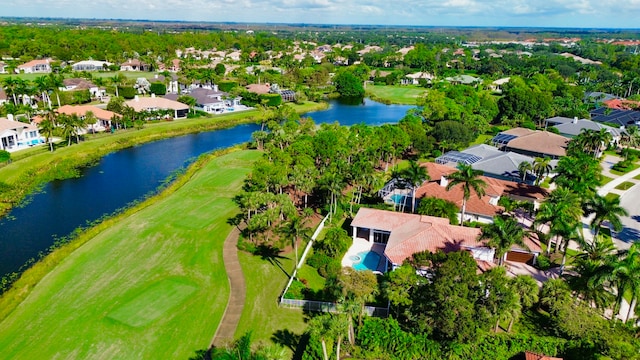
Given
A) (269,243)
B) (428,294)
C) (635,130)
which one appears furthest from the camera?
(635,130)

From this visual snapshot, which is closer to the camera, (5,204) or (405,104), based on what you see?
(5,204)

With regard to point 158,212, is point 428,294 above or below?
above

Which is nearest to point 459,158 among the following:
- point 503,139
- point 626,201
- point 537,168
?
point 537,168

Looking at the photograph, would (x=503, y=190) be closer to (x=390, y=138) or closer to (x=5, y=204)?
(x=390, y=138)

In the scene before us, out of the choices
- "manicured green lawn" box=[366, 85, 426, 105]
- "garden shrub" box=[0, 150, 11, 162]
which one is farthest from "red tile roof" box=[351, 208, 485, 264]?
"manicured green lawn" box=[366, 85, 426, 105]

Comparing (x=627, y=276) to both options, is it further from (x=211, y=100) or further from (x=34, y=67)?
(x=34, y=67)

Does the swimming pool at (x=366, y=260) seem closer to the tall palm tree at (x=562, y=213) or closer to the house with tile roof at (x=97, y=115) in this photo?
the tall palm tree at (x=562, y=213)

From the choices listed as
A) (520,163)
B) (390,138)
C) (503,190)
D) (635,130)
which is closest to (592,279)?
(503,190)

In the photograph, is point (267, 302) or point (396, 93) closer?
point (267, 302)
